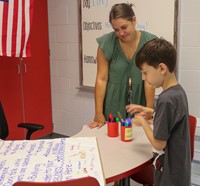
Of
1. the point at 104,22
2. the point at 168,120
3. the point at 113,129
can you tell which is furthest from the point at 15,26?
the point at 168,120

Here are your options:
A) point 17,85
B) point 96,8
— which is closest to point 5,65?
point 17,85

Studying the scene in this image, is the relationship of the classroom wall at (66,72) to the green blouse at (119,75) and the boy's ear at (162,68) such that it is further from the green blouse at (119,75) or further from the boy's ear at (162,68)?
the boy's ear at (162,68)

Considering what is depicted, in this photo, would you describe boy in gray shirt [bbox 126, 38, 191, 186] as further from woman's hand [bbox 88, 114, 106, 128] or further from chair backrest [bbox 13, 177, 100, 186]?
woman's hand [bbox 88, 114, 106, 128]

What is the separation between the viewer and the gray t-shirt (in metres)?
1.31

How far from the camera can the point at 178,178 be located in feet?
4.48

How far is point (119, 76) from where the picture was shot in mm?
2086

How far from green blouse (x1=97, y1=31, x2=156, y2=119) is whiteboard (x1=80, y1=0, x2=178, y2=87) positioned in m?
0.72

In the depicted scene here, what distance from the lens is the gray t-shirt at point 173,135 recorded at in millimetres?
1310

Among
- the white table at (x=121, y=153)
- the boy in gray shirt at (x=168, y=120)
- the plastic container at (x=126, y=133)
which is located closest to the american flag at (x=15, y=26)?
the white table at (x=121, y=153)

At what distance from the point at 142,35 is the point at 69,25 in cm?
165

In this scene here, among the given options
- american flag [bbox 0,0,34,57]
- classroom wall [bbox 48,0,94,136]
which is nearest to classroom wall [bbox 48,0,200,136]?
classroom wall [bbox 48,0,94,136]

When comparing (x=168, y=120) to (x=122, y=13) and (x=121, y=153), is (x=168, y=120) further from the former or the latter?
(x=122, y=13)

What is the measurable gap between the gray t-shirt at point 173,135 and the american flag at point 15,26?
6.37 ft

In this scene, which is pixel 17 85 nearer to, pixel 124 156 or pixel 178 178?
pixel 124 156
